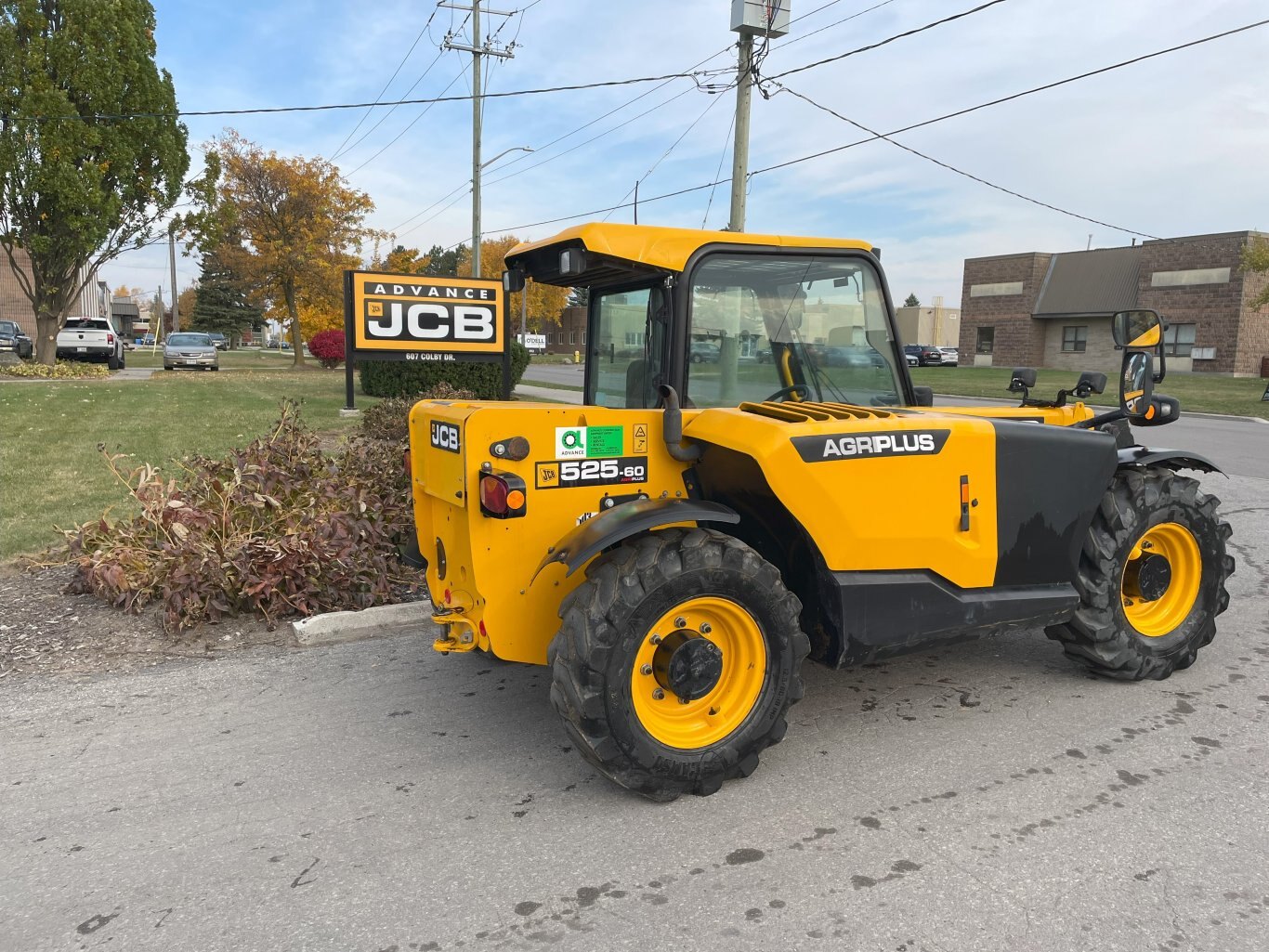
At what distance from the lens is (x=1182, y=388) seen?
30.6 meters

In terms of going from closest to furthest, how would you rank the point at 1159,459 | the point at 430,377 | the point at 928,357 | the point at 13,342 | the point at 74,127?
the point at 1159,459 < the point at 430,377 < the point at 74,127 < the point at 13,342 < the point at 928,357

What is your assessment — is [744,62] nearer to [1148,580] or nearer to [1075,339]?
[1148,580]

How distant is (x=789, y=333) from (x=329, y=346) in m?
31.9

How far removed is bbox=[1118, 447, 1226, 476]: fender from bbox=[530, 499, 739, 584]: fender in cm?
228

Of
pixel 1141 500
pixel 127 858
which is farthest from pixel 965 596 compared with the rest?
pixel 127 858

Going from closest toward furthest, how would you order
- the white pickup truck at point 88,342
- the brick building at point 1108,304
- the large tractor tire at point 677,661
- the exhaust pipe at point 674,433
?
the large tractor tire at point 677,661, the exhaust pipe at point 674,433, the white pickup truck at point 88,342, the brick building at point 1108,304

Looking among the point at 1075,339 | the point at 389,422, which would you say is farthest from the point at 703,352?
the point at 1075,339

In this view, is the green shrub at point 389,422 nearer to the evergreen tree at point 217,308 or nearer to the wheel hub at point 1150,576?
the wheel hub at point 1150,576

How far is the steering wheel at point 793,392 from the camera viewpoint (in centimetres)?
427

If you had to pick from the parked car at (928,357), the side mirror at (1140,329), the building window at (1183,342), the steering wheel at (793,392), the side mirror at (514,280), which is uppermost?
the building window at (1183,342)

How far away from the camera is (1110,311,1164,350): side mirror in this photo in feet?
14.3

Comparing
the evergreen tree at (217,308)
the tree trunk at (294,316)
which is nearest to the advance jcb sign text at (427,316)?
the tree trunk at (294,316)

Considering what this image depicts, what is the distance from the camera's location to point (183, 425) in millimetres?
14031

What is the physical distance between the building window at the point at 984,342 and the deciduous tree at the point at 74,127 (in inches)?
1569
